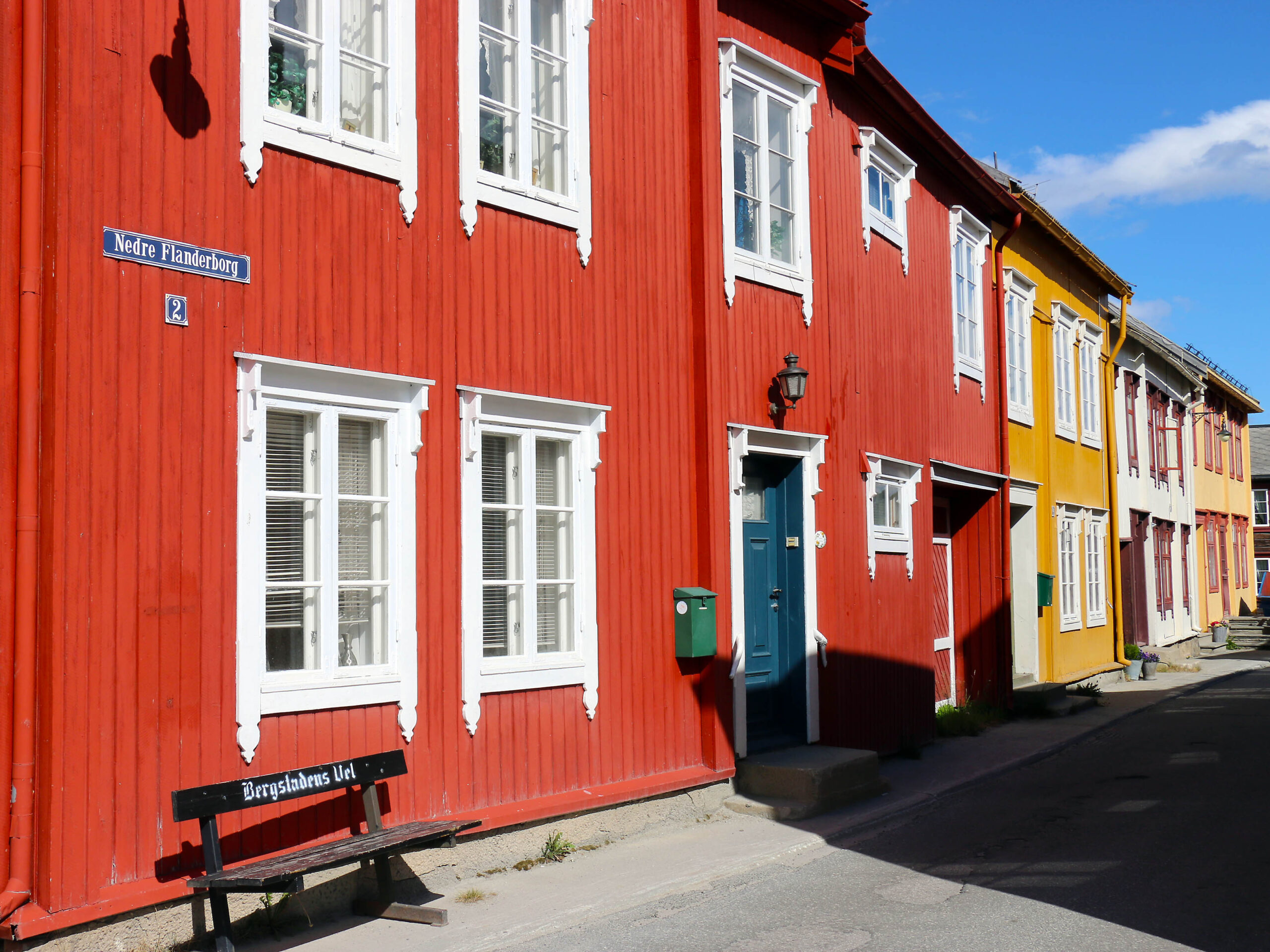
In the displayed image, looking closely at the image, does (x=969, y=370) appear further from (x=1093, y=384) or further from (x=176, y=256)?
(x=176, y=256)

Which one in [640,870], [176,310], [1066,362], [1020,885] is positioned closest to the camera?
[176,310]

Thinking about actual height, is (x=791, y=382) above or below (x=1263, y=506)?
below


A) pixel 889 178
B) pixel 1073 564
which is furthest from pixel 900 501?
pixel 1073 564

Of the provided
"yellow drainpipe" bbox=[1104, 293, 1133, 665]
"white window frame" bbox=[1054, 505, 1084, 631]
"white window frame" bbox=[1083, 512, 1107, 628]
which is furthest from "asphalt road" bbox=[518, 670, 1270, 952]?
"yellow drainpipe" bbox=[1104, 293, 1133, 665]

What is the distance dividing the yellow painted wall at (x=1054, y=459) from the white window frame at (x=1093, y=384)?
0.30ft

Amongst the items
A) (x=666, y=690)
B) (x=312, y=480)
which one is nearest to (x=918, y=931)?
(x=666, y=690)

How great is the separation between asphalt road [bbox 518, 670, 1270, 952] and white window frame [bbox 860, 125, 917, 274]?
5544mm

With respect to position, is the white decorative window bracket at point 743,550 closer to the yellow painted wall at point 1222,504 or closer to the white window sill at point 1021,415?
the white window sill at point 1021,415

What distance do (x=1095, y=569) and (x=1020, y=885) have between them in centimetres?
1556

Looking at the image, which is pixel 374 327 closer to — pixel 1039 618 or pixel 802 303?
pixel 802 303

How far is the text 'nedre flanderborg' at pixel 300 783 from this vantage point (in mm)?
5887

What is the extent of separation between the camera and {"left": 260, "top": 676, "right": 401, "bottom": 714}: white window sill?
20.7 feet

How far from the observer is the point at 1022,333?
18047mm

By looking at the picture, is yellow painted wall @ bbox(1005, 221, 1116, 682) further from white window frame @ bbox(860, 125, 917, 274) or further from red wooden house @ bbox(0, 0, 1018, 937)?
red wooden house @ bbox(0, 0, 1018, 937)
